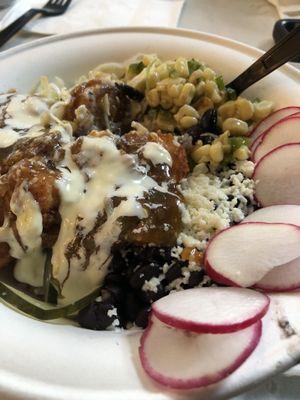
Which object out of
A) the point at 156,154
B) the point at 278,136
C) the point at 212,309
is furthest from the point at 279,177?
the point at 212,309

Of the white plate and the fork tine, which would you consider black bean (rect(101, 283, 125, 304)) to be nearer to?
the white plate

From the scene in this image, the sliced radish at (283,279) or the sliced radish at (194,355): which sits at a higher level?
the sliced radish at (194,355)

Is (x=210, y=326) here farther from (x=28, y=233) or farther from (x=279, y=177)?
(x=279, y=177)

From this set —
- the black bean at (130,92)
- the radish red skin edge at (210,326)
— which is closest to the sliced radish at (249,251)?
the radish red skin edge at (210,326)

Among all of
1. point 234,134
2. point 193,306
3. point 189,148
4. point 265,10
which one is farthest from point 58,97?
point 265,10

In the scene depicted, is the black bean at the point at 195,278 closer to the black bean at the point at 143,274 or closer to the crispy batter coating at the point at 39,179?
the black bean at the point at 143,274

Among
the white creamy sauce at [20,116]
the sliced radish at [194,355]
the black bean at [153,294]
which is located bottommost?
the black bean at [153,294]

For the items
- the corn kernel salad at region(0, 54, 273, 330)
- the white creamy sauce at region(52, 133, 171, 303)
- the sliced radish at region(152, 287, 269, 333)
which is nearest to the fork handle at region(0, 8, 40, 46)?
the corn kernel salad at region(0, 54, 273, 330)
